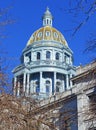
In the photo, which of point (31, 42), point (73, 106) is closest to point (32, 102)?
point (73, 106)

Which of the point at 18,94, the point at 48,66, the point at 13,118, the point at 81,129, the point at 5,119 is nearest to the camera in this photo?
the point at 5,119

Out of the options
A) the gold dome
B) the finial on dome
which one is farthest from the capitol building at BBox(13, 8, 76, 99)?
the finial on dome

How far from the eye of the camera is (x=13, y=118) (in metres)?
15.3

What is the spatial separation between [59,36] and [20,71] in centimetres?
1285

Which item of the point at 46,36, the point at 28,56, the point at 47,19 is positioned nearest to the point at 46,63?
the point at 28,56

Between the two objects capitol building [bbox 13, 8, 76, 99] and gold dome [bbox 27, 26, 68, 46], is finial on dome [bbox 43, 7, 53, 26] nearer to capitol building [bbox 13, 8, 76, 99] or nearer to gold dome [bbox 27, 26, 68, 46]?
gold dome [bbox 27, 26, 68, 46]

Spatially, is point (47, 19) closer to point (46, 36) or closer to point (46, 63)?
point (46, 36)

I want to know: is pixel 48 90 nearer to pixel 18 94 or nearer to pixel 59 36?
pixel 59 36

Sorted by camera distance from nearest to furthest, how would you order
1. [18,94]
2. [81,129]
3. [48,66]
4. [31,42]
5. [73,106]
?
[18,94], [81,129], [73,106], [48,66], [31,42]

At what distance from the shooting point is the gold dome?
7919 centimetres

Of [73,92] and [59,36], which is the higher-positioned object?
[59,36]

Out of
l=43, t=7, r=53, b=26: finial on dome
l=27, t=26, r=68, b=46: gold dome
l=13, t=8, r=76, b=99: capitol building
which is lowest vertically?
l=13, t=8, r=76, b=99: capitol building

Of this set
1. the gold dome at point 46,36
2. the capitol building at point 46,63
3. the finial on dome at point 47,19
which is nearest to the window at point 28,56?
the capitol building at point 46,63

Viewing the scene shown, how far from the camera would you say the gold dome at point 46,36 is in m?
79.2
